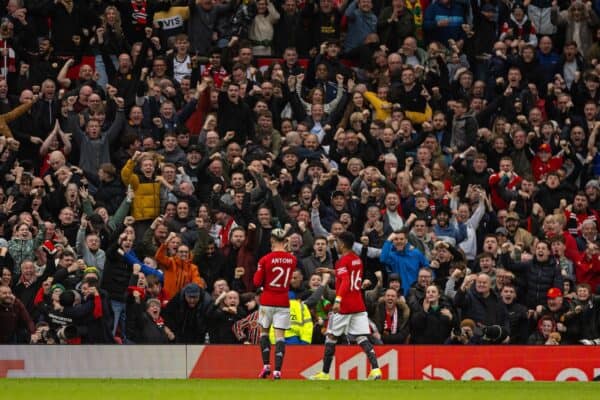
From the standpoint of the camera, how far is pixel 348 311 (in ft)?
72.8

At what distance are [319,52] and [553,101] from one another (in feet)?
15.1

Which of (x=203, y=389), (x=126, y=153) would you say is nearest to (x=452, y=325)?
(x=203, y=389)

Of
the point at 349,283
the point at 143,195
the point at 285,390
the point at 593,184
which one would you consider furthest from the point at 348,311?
the point at 593,184

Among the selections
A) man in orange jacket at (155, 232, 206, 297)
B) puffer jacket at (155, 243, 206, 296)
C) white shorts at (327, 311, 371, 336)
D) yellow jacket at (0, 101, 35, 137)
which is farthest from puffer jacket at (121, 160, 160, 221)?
white shorts at (327, 311, 371, 336)

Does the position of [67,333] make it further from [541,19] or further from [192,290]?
[541,19]

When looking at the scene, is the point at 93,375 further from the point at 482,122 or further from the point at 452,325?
the point at 482,122

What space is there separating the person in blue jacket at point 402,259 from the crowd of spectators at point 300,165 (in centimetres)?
4

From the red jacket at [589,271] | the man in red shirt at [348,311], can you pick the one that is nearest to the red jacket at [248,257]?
the man in red shirt at [348,311]

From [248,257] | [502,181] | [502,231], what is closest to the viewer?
[248,257]

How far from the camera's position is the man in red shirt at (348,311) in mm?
22047

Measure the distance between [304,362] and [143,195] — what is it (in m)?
5.03

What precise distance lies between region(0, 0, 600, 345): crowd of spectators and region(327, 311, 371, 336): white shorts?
2.39 metres

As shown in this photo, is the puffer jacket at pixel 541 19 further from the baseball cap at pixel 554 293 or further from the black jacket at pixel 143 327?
the black jacket at pixel 143 327

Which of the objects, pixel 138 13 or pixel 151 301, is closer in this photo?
pixel 151 301
